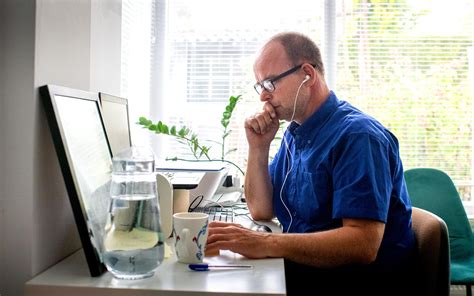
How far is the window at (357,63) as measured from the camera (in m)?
2.54

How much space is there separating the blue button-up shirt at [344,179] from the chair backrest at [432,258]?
0.04 metres

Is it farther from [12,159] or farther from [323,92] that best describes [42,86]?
[323,92]

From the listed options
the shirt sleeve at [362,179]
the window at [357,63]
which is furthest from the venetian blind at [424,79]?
the shirt sleeve at [362,179]

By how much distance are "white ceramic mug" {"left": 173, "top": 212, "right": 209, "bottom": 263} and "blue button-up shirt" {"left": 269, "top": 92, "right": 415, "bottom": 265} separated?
38 centimetres

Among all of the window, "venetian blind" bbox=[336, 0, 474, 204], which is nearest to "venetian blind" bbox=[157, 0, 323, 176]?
the window

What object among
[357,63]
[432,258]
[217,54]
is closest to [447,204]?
[357,63]

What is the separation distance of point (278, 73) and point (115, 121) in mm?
551

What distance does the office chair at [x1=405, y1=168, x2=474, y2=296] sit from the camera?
6.78ft

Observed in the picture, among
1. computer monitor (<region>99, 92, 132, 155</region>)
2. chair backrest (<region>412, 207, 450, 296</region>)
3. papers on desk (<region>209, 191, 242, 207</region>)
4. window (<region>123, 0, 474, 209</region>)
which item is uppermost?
window (<region>123, 0, 474, 209</region>)

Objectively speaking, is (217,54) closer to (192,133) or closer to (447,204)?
(192,133)

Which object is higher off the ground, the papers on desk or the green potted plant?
the green potted plant

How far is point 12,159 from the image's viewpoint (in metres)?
0.85

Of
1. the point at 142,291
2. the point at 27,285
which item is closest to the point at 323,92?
the point at 142,291

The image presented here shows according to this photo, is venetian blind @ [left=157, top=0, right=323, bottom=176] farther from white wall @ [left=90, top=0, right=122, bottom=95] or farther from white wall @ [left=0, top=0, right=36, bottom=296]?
white wall @ [left=0, top=0, right=36, bottom=296]
